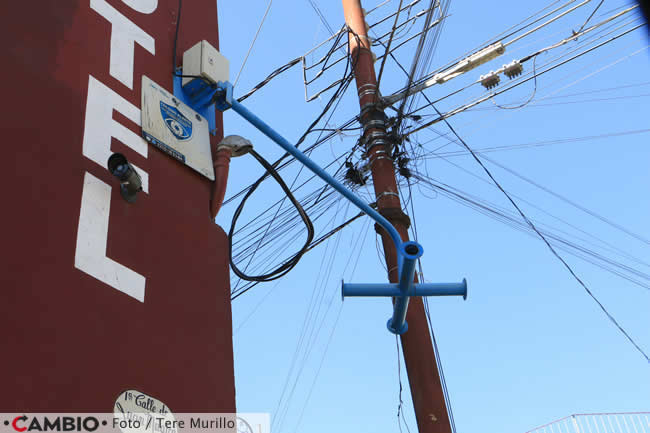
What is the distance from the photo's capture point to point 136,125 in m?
5.41

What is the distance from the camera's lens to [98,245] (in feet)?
14.9

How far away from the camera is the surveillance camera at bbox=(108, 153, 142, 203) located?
4.64 metres

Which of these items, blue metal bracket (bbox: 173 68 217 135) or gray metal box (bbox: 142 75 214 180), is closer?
gray metal box (bbox: 142 75 214 180)

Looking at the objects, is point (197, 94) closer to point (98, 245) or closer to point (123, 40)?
point (123, 40)

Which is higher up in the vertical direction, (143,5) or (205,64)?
(143,5)

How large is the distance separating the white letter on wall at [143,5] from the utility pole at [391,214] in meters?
4.00

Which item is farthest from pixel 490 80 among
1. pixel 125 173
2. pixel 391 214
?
pixel 125 173

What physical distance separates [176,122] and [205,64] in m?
0.62

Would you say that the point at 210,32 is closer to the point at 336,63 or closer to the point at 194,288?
the point at 194,288

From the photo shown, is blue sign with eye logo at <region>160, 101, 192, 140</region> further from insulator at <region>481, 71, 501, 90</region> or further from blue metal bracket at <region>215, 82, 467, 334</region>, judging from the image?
insulator at <region>481, 71, 501, 90</region>

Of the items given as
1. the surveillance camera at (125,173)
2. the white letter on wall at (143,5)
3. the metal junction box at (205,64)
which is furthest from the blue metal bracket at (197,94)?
the surveillance camera at (125,173)

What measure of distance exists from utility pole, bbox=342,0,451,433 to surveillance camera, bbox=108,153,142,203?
14.7ft

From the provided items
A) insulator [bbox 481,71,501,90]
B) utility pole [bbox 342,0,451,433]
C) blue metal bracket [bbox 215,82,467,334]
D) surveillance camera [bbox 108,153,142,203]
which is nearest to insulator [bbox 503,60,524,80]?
insulator [bbox 481,71,501,90]

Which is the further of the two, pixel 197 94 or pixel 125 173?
pixel 197 94
